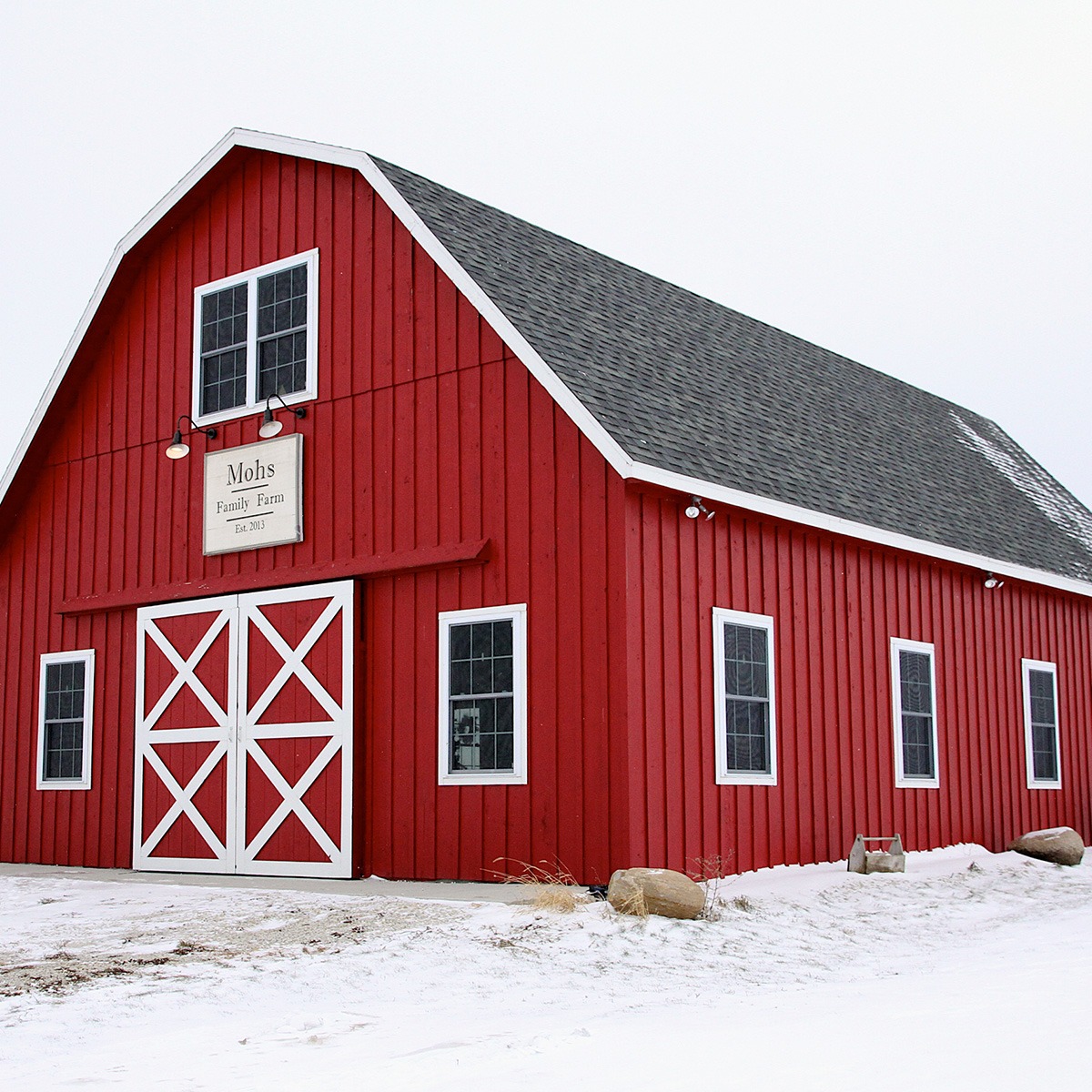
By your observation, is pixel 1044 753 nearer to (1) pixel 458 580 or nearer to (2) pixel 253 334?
(1) pixel 458 580

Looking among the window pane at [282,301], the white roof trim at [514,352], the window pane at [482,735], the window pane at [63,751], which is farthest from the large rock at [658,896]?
the window pane at [63,751]

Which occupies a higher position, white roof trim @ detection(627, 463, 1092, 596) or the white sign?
the white sign

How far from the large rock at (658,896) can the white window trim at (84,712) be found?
7.01 m

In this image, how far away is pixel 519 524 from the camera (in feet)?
37.7

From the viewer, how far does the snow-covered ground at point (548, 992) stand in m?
5.45

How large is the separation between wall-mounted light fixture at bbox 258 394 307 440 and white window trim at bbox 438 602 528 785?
8.61 ft

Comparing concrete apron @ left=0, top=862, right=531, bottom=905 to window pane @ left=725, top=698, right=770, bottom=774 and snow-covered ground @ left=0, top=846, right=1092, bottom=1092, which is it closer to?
snow-covered ground @ left=0, top=846, right=1092, bottom=1092

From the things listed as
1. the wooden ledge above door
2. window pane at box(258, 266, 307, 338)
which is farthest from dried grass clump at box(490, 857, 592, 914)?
window pane at box(258, 266, 307, 338)

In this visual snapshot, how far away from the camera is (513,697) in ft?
37.2

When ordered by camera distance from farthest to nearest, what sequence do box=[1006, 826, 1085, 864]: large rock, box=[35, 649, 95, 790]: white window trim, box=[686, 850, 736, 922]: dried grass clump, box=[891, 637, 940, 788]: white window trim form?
box=[35, 649, 95, 790]: white window trim, box=[1006, 826, 1085, 864]: large rock, box=[891, 637, 940, 788]: white window trim, box=[686, 850, 736, 922]: dried grass clump

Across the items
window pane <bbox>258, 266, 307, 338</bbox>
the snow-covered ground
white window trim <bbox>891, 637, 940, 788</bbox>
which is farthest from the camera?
white window trim <bbox>891, 637, 940, 788</bbox>

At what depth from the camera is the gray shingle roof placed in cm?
1194

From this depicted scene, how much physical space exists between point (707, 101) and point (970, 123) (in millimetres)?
19582

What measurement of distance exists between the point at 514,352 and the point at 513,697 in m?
2.70
